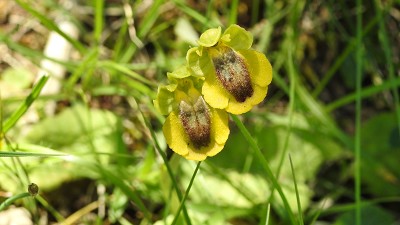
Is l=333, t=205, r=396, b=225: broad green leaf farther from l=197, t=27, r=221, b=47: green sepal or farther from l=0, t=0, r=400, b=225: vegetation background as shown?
l=197, t=27, r=221, b=47: green sepal

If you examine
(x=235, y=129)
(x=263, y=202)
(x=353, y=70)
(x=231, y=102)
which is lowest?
(x=231, y=102)

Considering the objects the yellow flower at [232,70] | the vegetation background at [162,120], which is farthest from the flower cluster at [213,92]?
the vegetation background at [162,120]

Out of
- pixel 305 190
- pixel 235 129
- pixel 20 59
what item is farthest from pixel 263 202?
pixel 20 59

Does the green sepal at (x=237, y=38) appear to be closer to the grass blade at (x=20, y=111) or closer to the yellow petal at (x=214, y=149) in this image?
the yellow petal at (x=214, y=149)

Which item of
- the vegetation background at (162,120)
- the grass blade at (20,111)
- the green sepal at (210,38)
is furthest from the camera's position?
the vegetation background at (162,120)

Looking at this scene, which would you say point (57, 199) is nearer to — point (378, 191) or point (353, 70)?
point (378, 191)

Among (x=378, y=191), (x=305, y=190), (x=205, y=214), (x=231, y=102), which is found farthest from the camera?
(x=378, y=191)

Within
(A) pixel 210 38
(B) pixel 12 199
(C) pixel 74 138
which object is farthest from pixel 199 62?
(C) pixel 74 138
